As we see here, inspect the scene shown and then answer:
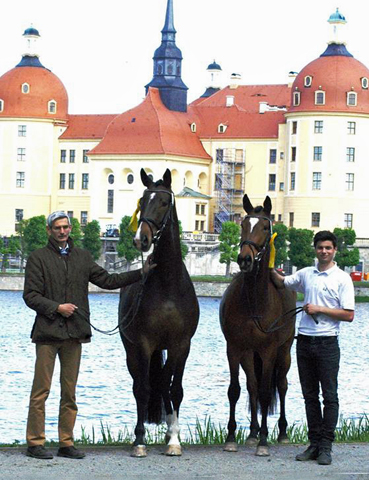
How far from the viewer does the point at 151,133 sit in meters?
109

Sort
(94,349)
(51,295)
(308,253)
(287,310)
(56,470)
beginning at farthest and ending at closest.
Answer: (308,253) < (94,349) < (287,310) < (51,295) < (56,470)

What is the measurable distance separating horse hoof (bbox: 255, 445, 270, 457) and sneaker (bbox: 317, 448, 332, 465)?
464 mm

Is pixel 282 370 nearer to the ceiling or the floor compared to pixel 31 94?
nearer to the floor

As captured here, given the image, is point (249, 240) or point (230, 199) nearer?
point (249, 240)

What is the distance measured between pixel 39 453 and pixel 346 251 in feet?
246

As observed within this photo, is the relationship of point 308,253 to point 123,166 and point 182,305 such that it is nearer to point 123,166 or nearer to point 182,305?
point 123,166

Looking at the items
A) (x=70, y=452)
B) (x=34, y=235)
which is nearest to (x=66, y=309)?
(x=70, y=452)

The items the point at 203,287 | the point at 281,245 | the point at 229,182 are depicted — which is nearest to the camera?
the point at 203,287

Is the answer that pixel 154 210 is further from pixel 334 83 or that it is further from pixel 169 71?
pixel 169 71

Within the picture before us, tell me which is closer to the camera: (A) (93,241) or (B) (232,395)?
(B) (232,395)

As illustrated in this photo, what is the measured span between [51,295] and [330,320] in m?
2.09

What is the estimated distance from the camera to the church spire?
111m

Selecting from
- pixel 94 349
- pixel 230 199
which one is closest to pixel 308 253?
pixel 230 199

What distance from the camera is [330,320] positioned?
10758 mm
